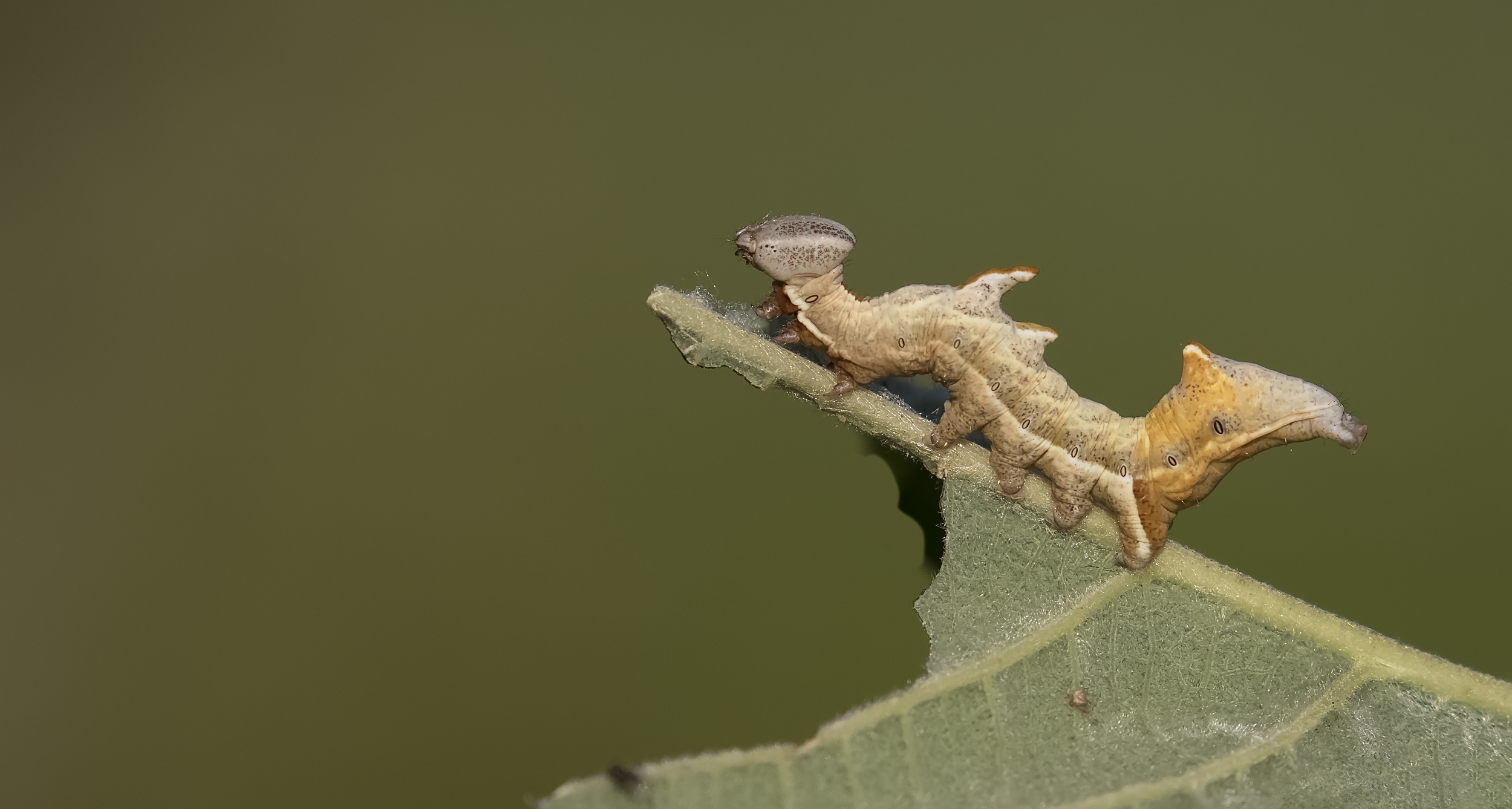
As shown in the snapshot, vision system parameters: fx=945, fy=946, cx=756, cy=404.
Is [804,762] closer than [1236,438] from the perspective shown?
Yes

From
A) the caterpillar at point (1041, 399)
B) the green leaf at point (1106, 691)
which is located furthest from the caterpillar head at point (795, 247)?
the green leaf at point (1106, 691)

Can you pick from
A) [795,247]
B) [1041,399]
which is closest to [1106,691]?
[1041,399]

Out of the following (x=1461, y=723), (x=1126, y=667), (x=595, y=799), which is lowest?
(x=1461, y=723)

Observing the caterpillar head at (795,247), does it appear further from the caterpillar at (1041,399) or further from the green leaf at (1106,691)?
the green leaf at (1106,691)

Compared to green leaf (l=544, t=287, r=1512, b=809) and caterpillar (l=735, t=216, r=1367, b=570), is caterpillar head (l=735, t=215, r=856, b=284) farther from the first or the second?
green leaf (l=544, t=287, r=1512, b=809)

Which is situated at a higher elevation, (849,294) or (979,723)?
(849,294)

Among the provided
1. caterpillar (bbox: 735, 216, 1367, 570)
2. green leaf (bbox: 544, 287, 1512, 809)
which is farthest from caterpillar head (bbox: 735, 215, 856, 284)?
green leaf (bbox: 544, 287, 1512, 809)

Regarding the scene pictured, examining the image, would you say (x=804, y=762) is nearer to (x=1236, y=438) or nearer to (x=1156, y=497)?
(x=1156, y=497)

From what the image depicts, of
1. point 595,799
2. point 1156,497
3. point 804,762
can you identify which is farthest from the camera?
point 1156,497

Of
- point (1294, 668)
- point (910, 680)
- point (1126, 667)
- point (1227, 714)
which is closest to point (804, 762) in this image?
point (910, 680)
